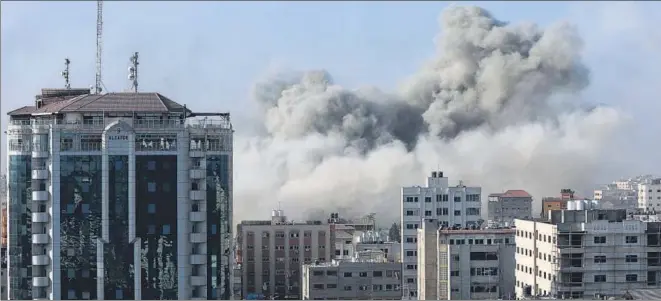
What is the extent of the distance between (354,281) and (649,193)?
3120 cm

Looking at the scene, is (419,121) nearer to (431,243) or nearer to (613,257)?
(431,243)

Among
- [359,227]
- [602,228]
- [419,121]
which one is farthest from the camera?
[419,121]

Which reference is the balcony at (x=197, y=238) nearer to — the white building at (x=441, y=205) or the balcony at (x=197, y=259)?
the balcony at (x=197, y=259)

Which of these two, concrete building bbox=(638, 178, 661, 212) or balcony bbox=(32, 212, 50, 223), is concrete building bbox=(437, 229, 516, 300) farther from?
concrete building bbox=(638, 178, 661, 212)

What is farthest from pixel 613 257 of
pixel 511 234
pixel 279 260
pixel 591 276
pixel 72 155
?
pixel 279 260

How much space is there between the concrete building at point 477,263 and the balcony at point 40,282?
9042 millimetres

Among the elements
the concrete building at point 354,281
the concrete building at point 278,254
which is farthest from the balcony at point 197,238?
the concrete building at point 278,254

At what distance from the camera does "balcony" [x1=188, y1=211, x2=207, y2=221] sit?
24.2 metres

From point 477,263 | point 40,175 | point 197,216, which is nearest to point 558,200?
point 477,263

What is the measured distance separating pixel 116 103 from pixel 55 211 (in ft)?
7.50

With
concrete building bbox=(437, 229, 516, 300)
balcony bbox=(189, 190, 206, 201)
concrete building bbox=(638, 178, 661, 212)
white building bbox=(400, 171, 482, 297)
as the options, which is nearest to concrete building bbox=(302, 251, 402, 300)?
white building bbox=(400, 171, 482, 297)

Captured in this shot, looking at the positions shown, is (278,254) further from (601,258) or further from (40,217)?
(40,217)

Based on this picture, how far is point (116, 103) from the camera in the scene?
25297 mm

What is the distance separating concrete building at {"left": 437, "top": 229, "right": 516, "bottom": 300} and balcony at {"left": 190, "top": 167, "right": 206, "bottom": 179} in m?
7.24
